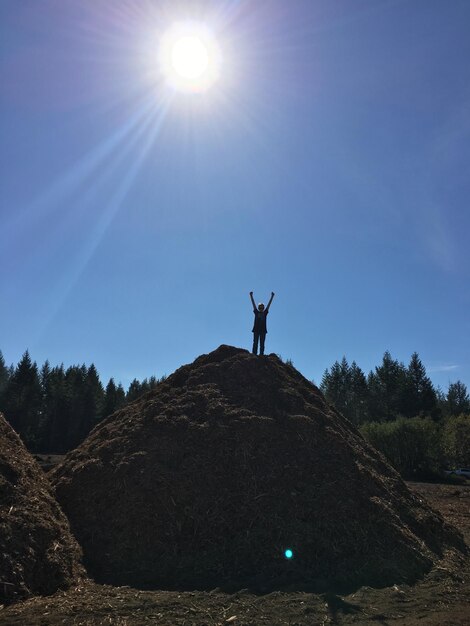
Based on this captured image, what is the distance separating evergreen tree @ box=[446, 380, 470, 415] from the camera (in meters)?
77.8

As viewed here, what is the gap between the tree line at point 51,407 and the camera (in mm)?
64562

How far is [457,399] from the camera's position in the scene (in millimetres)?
83062

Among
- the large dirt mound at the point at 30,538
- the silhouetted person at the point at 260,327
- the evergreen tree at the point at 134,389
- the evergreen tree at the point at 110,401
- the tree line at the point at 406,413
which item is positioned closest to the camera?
the large dirt mound at the point at 30,538

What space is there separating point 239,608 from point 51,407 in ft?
227

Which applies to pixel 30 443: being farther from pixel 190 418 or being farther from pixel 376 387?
pixel 190 418

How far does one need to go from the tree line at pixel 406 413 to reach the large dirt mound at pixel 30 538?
Answer: 35778 mm

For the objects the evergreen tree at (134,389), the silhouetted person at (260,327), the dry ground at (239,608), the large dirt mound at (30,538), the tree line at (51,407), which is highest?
the evergreen tree at (134,389)

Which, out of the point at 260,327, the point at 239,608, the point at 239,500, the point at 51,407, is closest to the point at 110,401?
the point at 51,407

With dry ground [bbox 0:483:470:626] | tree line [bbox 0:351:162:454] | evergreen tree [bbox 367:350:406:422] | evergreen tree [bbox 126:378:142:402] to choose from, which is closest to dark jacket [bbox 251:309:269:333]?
dry ground [bbox 0:483:470:626]

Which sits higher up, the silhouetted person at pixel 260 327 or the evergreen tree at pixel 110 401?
the evergreen tree at pixel 110 401

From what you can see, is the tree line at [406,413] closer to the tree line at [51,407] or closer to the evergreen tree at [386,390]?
the evergreen tree at [386,390]

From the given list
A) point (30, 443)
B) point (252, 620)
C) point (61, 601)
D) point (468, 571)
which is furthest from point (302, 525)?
point (30, 443)

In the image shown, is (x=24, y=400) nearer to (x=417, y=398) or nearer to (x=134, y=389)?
(x=134, y=389)

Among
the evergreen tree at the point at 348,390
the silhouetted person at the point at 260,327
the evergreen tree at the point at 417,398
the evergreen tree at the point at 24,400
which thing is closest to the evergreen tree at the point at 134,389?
the evergreen tree at the point at 24,400
